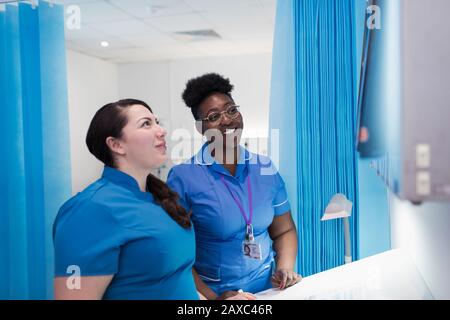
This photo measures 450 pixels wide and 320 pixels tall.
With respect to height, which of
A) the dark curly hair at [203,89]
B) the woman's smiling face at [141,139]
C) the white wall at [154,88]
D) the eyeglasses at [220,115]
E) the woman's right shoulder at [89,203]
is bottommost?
the woman's right shoulder at [89,203]

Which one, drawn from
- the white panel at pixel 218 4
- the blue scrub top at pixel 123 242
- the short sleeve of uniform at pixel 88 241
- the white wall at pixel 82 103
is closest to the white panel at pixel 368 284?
the blue scrub top at pixel 123 242

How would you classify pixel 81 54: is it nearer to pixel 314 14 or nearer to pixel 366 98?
pixel 314 14

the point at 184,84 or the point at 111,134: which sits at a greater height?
the point at 184,84

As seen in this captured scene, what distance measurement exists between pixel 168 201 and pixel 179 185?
282 millimetres

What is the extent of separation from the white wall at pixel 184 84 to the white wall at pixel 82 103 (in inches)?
19.6

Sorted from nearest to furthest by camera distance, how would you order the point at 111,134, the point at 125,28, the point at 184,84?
1. the point at 111,134
2. the point at 125,28
3. the point at 184,84

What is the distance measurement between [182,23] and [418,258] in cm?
296

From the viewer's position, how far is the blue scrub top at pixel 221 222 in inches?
52.4

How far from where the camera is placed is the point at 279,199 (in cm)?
151

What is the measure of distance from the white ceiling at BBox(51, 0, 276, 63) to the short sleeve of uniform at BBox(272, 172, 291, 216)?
6.31 ft

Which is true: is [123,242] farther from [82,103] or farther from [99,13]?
[82,103]

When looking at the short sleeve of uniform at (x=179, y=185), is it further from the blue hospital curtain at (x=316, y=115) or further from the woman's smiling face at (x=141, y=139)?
the blue hospital curtain at (x=316, y=115)

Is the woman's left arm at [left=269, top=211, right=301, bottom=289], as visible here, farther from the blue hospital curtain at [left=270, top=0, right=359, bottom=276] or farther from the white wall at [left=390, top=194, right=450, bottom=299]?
the white wall at [left=390, top=194, right=450, bottom=299]

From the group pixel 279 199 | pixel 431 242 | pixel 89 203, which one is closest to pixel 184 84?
pixel 279 199
